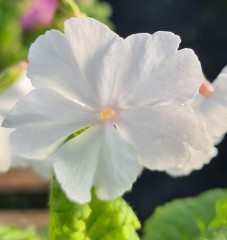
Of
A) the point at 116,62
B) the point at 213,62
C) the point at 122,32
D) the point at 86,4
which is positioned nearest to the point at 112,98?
the point at 116,62

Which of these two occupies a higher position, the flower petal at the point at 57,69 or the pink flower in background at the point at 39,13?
the flower petal at the point at 57,69

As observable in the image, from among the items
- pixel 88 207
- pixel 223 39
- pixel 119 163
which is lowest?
pixel 223 39

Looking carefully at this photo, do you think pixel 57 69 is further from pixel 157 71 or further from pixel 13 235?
pixel 13 235

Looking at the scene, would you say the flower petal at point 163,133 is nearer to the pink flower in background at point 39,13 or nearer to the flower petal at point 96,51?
the flower petal at point 96,51


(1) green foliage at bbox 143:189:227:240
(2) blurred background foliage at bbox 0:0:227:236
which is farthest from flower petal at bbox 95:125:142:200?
(2) blurred background foliage at bbox 0:0:227:236

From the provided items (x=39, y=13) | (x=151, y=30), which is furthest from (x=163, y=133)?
(x=151, y=30)

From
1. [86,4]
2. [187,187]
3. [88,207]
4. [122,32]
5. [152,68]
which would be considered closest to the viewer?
[152,68]

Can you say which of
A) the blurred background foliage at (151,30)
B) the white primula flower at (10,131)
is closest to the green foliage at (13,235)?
the white primula flower at (10,131)

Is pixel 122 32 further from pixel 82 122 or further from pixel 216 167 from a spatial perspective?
pixel 82 122
